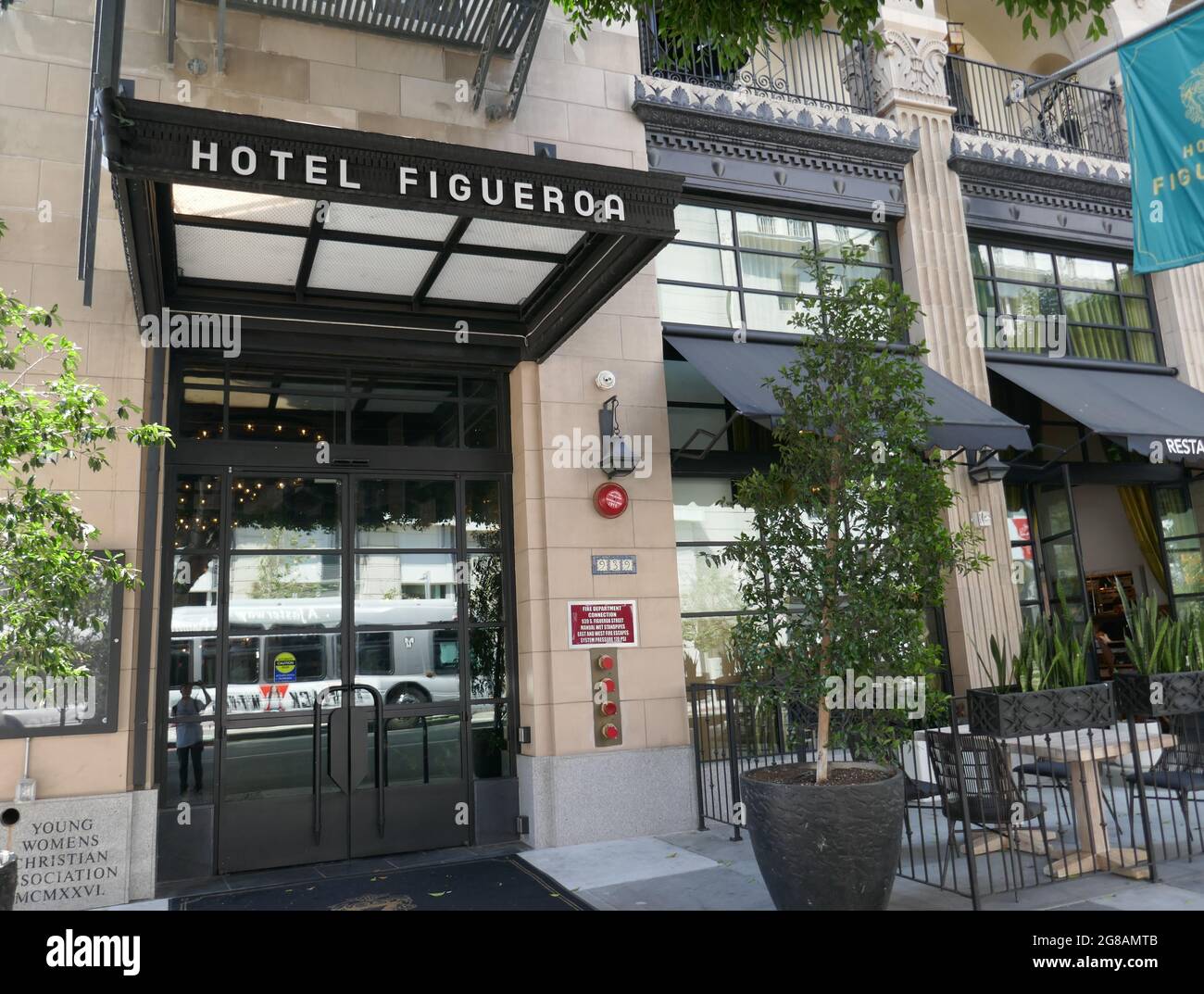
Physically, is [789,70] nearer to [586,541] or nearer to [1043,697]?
[586,541]

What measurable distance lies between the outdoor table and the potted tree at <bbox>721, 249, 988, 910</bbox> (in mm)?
1264

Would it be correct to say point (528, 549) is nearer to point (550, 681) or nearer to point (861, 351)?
point (550, 681)

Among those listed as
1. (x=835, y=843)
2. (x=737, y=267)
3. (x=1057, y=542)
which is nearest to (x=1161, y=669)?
(x=835, y=843)

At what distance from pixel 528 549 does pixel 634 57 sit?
5432mm

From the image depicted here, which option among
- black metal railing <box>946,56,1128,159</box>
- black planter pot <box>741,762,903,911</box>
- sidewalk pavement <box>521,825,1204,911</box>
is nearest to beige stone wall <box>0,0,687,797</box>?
sidewalk pavement <box>521,825,1204,911</box>

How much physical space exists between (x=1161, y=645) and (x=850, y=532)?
2630 mm

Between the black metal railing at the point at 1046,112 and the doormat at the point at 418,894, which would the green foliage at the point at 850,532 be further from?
the black metal railing at the point at 1046,112

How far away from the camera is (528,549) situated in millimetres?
8375

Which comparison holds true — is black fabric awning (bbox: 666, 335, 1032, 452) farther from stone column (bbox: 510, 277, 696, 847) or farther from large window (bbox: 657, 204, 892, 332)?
stone column (bbox: 510, 277, 696, 847)

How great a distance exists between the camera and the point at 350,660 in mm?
7973

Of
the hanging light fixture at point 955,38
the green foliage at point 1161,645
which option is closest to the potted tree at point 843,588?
the green foliage at point 1161,645

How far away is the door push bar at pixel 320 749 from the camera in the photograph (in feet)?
25.0

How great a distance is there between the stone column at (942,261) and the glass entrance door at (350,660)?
546 cm
